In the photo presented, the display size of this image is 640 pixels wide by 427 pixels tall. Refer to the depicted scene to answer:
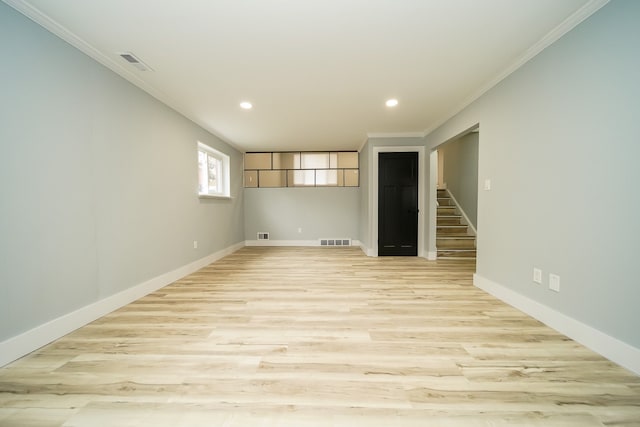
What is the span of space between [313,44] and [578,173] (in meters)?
2.36

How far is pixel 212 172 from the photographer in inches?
204

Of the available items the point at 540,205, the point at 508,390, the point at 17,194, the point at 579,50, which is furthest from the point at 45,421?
the point at 579,50

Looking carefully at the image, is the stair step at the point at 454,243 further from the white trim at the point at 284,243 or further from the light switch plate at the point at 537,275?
the light switch plate at the point at 537,275

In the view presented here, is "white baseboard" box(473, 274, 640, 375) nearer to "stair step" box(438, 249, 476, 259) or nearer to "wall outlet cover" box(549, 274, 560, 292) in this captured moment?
"wall outlet cover" box(549, 274, 560, 292)

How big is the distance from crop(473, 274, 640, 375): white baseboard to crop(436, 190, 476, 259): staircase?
2.31 meters

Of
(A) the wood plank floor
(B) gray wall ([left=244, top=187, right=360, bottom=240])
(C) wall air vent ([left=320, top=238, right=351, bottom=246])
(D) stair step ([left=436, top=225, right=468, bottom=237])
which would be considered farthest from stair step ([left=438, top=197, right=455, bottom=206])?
(A) the wood plank floor

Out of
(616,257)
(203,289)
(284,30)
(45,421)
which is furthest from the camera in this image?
(203,289)

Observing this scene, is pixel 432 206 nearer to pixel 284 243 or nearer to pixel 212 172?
pixel 284 243

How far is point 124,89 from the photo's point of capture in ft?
8.58

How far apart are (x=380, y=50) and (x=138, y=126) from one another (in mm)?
2740

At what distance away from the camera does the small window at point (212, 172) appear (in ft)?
15.2

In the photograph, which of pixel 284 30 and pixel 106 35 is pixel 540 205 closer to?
pixel 284 30

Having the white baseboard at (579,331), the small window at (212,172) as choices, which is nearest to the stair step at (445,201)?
the white baseboard at (579,331)

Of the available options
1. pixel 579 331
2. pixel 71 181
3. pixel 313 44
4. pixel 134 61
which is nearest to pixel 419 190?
pixel 579 331
